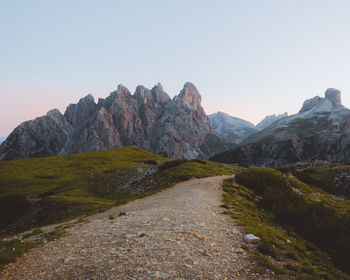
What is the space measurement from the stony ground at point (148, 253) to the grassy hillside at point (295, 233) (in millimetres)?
1498

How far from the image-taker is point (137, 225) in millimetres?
15047

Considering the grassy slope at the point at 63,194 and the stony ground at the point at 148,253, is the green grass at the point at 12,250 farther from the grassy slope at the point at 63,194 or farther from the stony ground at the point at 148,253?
the stony ground at the point at 148,253

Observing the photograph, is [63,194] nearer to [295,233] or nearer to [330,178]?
[295,233]

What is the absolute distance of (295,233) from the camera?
15.7 m

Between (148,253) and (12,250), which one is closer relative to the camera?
(148,253)

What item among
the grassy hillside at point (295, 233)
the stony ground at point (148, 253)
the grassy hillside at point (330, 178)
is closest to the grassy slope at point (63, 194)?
the stony ground at point (148, 253)

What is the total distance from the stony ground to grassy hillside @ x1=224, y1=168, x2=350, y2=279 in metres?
1.50

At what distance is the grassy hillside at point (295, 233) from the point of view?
32.9 ft

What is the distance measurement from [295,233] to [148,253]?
12.2 m

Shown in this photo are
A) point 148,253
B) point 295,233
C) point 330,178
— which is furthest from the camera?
point 330,178

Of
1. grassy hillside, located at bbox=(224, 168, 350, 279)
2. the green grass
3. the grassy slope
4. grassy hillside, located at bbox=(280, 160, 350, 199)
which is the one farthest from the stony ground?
grassy hillside, located at bbox=(280, 160, 350, 199)

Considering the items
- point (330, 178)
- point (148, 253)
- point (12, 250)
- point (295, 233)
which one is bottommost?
point (330, 178)

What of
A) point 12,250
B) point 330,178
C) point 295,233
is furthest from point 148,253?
point 330,178

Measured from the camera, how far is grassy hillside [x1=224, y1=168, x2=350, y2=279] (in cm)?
1004
